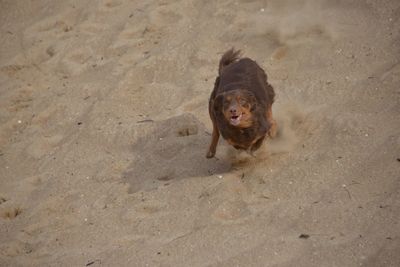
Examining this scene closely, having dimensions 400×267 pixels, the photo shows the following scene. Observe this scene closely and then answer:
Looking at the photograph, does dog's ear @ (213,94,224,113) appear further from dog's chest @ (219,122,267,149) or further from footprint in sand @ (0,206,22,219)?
footprint in sand @ (0,206,22,219)

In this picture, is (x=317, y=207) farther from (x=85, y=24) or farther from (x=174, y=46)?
(x=85, y=24)

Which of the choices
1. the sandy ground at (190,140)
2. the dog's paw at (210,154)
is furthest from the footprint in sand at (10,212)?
the dog's paw at (210,154)

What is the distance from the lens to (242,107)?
4.96 metres

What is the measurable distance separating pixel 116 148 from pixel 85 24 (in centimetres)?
246

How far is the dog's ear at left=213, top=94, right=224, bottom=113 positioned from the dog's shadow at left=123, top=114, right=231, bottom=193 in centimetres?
58

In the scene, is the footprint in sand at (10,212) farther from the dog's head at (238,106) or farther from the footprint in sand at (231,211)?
the dog's head at (238,106)

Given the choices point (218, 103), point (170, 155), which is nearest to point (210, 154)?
point (170, 155)

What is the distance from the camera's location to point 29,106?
691 centimetres

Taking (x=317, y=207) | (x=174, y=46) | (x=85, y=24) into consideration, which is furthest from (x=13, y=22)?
(x=317, y=207)

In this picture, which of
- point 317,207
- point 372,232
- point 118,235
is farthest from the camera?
point 118,235

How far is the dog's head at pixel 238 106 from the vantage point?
4.93 m

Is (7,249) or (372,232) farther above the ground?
(372,232)

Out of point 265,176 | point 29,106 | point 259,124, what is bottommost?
point 29,106

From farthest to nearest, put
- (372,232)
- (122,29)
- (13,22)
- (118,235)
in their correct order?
(13,22)
(122,29)
(118,235)
(372,232)
